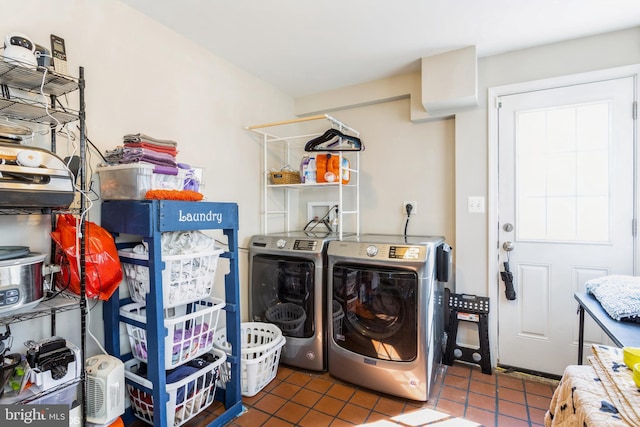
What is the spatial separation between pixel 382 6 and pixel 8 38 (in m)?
1.66

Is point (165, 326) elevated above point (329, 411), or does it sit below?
above

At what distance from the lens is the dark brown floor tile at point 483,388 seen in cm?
197

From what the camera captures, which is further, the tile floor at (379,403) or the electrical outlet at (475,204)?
the electrical outlet at (475,204)

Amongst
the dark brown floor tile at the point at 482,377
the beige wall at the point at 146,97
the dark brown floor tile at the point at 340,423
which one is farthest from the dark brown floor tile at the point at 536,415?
the beige wall at the point at 146,97

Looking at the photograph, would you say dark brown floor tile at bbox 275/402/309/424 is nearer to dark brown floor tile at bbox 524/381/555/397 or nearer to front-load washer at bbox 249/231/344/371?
front-load washer at bbox 249/231/344/371

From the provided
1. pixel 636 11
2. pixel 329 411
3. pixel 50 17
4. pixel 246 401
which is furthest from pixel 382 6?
pixel 246 401

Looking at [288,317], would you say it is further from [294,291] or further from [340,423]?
[340,423]

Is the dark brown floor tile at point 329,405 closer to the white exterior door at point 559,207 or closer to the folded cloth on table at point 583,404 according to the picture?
the folded cloth on table at point 583,404

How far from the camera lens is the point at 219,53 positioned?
7.31 feet

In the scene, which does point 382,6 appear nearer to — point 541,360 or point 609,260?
point 609,260

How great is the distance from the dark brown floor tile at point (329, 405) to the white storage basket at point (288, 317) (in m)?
0.46

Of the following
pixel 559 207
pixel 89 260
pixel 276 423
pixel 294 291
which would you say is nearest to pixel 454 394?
pixel 276 423

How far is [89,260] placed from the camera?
1.27 meters

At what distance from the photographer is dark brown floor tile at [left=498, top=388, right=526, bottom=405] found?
6.19ft
